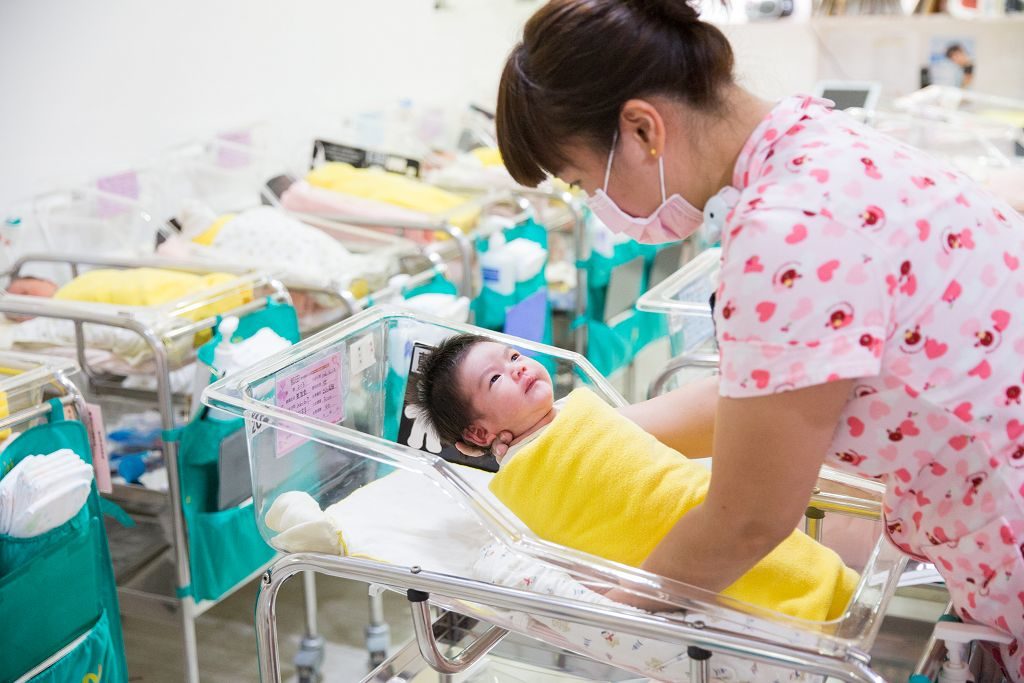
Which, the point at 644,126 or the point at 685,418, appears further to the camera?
the point at 685,418

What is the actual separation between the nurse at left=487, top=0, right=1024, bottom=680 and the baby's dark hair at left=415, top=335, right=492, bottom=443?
551 millimetres

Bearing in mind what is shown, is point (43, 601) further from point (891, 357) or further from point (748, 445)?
point (891, 357)

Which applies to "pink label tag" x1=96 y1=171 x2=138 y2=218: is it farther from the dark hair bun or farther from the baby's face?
the dark hair bun

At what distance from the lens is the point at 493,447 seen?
5.24ft

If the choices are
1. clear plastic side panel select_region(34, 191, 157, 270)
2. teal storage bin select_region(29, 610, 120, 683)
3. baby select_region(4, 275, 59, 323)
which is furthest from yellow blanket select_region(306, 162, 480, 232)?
teal storage bin select_region(29, 610, 120, 683)

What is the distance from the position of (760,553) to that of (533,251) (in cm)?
193

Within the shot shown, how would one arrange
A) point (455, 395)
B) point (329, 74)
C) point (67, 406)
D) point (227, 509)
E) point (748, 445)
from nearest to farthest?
1. point (748, 445)
2. point (455, 395)
3. point (67, 406)
4. point (227, 509)
5. point (329, 74)

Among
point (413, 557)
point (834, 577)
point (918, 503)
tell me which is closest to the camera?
point (918, 503)

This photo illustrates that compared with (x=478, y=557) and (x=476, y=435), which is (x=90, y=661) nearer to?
(x=476, y=435)

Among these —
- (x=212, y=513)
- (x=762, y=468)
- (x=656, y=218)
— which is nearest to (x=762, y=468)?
(x=762, y=468)

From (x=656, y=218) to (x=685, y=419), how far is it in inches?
16.0

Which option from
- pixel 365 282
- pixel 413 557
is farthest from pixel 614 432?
pixel 365 282

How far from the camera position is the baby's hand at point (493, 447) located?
158cm

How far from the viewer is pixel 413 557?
130cm
